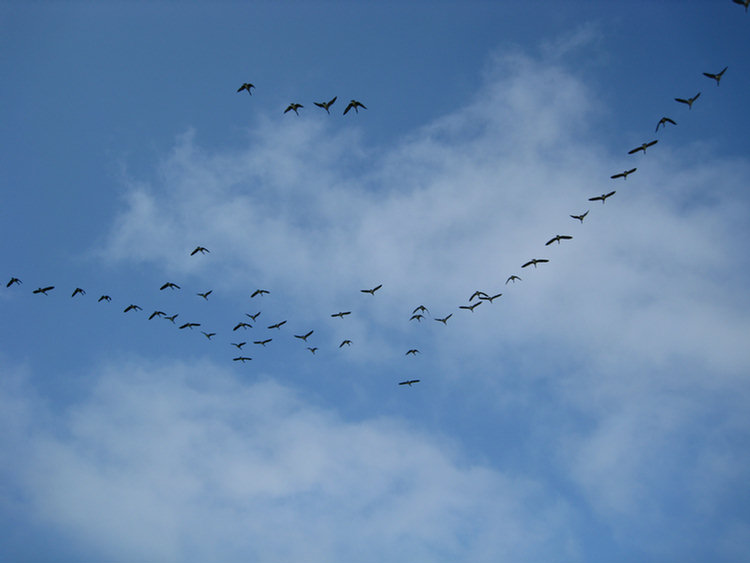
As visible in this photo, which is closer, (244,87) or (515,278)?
(244,87)

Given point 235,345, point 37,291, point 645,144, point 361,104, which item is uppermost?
point 361,104

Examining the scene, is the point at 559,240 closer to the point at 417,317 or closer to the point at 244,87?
the point at 417,317

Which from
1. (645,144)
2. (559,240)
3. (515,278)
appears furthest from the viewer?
(515,278)

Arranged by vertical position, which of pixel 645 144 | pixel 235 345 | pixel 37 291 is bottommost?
pixel 235 345

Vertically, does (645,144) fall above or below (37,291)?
above

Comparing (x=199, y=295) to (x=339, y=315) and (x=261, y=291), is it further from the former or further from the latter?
(x=339, y=315)

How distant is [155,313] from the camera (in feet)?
306

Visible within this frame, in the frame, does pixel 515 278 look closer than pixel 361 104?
No

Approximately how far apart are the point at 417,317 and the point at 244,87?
43.1m

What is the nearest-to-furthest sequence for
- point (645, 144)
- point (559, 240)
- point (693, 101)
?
point (693, 101) < point (645, 144) < point (559, 240)

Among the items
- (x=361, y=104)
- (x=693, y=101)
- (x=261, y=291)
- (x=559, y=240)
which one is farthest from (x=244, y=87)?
(x=693, y=101)

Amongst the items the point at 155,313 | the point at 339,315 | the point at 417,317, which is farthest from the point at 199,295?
the point at 417,317

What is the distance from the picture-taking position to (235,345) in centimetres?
9606

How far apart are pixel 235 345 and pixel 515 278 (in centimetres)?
4640
